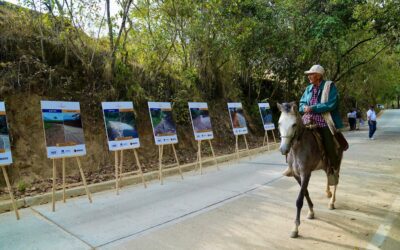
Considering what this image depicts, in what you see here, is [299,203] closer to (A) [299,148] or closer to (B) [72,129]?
(A) [299,148]

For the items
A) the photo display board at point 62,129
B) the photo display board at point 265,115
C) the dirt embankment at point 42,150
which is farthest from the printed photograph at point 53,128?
the photo display board at point 265,115

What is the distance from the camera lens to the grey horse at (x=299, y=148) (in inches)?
159

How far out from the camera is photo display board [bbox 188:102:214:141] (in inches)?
331

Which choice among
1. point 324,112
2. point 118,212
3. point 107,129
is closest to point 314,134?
point 324,112

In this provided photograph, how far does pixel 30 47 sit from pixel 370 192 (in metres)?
8.74

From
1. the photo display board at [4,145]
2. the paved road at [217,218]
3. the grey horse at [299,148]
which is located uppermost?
the photo display board at [4,145]

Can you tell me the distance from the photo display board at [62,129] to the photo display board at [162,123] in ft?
6.16

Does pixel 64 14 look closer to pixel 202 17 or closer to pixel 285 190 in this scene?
pixel 202 17

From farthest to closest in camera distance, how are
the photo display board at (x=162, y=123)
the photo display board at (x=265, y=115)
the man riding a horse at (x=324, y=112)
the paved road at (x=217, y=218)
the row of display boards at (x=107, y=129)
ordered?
the photo display board at (x=265, y=115)
the photo display board at (x=162, y=123)
the row of display boards at (x=107, y=129)
the man riding a horse at (x=324, y=112)
the paved road at (x=217, y=218)

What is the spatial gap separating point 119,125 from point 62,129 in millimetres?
1274

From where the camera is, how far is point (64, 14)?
7.84 metres

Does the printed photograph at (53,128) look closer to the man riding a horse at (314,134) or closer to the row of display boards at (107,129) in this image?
the row of display boards at (107,129)

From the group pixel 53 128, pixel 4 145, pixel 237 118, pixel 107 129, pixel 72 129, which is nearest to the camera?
pixel 4 145

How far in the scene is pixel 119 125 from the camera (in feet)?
21.7
